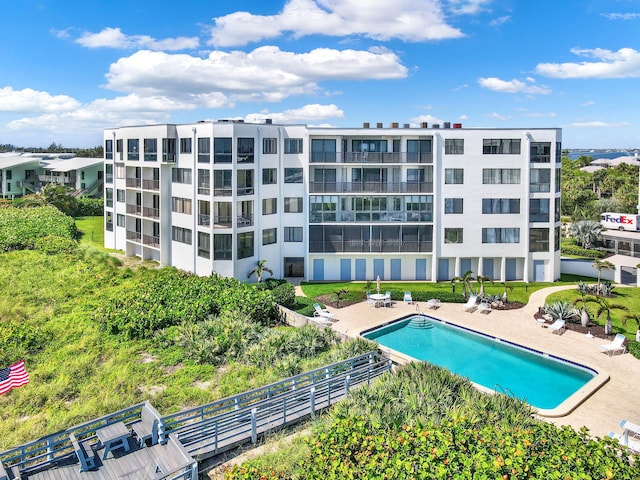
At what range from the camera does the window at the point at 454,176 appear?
132 feet

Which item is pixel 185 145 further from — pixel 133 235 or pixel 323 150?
pixel 133 235

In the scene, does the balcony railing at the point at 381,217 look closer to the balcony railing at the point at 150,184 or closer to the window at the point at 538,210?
the window at the point at 538,210

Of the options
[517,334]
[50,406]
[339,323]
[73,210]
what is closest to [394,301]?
[339,323]

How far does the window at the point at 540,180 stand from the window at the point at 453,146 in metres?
5.63

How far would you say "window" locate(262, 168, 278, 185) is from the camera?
3878cm

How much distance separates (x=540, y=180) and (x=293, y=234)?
751 inches

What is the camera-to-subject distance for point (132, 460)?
47.0 feet

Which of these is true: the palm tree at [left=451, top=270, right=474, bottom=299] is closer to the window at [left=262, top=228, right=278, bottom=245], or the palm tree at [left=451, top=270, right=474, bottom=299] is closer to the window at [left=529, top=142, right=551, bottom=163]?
the window at [left=529, top=142, right=551, bottom=163]

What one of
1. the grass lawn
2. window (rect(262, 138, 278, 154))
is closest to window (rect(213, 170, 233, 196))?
window (rect(262, 138, 278, 154))

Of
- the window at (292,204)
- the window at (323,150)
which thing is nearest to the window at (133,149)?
the window at (292,204)

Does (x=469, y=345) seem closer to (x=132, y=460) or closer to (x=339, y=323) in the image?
(x=339, y=323)

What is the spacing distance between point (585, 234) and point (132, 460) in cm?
5041

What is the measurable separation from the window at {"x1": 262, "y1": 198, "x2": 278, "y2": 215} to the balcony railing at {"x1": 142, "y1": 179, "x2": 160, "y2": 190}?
349 inches

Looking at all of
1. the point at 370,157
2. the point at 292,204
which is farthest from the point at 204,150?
the point at 370,157
